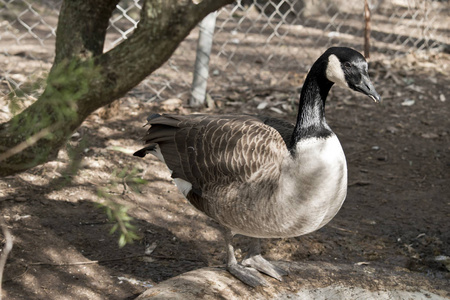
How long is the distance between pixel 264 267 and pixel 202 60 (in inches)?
109

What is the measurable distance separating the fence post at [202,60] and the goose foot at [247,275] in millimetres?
2753

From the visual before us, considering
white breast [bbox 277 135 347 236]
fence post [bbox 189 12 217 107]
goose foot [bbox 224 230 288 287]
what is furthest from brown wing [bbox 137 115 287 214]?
fence post [bbox 189 12 217 107]

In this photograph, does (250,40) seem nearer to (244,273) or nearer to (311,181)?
(244,273)

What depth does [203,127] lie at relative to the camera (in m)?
3.17

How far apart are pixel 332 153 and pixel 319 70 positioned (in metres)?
0.42

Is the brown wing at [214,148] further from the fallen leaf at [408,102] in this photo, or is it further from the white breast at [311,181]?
the fallen leaf at [408,102]

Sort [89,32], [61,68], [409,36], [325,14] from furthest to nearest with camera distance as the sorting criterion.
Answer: [325,14] < [409,36] < [89,32] < [61,68]

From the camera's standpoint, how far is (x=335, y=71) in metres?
2.79

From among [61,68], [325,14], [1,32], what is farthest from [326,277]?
[325,14]

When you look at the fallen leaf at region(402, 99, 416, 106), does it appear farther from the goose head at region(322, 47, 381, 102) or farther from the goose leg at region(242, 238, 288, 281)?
the goose head at region(322, 47, 381, 102)

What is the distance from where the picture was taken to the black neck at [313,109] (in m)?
2.83

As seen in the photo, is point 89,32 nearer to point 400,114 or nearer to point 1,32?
point 400,114

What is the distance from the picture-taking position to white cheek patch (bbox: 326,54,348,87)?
2.78m

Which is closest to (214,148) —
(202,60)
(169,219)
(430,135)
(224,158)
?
(224,158)
